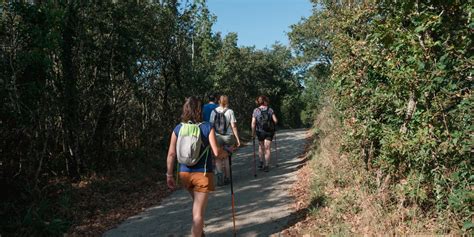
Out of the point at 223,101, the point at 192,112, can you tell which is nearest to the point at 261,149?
the point at 223,101

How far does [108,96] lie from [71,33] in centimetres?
216

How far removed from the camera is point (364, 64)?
252 inches

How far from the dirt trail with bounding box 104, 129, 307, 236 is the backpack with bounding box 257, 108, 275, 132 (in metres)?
1.16

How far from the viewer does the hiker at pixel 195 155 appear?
4.73 metres

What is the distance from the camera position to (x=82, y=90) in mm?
10414

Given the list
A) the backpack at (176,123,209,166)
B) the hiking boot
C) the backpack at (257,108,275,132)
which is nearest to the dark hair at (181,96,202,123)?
the backpack at (176,123,209,166)

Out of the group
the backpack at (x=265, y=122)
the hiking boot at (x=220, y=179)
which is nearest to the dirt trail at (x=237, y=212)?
the hiking boot at (x=220, y=179)

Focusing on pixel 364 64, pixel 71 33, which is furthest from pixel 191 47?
pixel 364 64

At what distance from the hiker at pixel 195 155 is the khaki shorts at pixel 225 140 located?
336 centimetres

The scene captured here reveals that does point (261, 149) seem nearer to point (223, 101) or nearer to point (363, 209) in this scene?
point (223, 101)

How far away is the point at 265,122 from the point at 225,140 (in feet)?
6.65

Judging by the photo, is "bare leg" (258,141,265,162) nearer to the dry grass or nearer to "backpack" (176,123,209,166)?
the dry grass

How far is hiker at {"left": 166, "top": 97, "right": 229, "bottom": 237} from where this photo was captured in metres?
4.73

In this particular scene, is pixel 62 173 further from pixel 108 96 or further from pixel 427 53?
pixel 427 53
